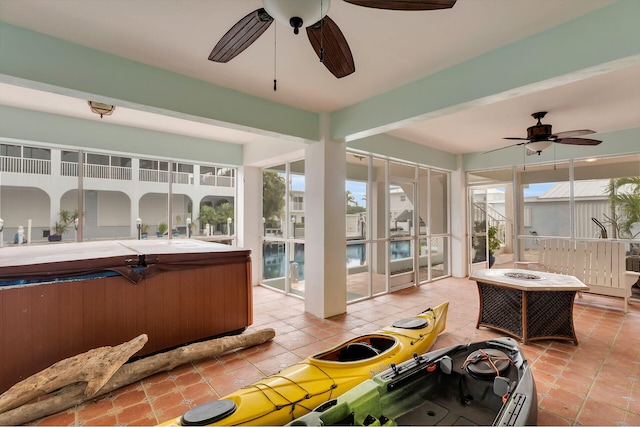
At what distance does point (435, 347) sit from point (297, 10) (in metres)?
3.30

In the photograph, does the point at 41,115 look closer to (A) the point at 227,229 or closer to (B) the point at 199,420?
(A) the point at 227,229

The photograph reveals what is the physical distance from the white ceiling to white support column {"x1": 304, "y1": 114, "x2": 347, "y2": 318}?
0.62 m

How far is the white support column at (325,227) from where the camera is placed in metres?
4.19

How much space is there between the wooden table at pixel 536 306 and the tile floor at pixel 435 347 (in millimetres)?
156

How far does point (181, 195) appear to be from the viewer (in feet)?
18.3

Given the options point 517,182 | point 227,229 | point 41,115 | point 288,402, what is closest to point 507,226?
point 517,182

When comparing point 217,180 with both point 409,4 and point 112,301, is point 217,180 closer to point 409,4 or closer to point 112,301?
point 112,301

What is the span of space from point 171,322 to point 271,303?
6.50 ft

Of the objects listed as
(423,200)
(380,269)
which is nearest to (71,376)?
(380,269)

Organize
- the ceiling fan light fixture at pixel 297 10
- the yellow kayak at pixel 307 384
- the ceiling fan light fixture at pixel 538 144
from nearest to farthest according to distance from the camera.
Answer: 1. the ceiling fan light fixture at pixel 297 10
2. the yellow kayak at pixel 307 384
3. the ceiling fan light fixture at pixel 538 144

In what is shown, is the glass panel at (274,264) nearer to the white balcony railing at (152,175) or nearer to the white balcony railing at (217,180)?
the white balcony railing at (217,180)

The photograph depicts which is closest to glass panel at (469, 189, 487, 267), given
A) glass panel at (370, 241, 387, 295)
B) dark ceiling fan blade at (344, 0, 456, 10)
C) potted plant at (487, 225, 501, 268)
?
potted plant at (487, 225, 501, 268)

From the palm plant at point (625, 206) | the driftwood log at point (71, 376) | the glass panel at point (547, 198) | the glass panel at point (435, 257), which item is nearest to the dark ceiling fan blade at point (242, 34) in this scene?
the driftwood log at point (71, 376)

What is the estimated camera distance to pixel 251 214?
6145mm
